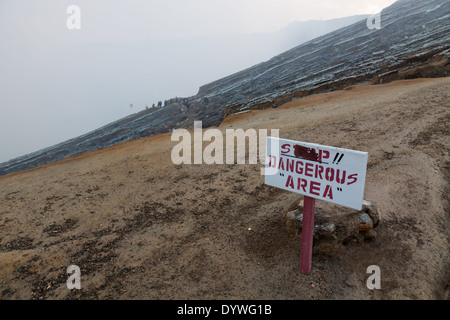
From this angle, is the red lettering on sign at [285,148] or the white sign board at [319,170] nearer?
the white sign board at [319,170]

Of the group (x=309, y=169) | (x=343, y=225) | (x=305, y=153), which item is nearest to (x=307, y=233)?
(x=309, y=169)

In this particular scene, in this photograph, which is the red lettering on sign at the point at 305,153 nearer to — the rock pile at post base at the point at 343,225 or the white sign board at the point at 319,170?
the white sign board at the point at 319,170

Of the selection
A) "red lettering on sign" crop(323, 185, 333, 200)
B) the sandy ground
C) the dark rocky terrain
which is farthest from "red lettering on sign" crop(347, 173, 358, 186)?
the dark rocky terrain

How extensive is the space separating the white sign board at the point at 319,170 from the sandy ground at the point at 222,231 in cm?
167

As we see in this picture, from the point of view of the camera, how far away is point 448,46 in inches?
863

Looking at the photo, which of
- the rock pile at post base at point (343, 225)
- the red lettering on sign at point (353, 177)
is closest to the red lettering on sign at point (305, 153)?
the red lettering on sign at point (353, 177)

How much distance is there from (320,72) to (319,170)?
95.1ft

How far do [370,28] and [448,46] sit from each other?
63.6 ft

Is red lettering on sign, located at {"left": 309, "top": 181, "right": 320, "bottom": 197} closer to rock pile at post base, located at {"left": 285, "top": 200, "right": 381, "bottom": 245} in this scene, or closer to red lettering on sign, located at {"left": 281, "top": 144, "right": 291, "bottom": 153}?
red lettering on sign, located at {"left": 281, "top": 144, "right": 291, "bottom": 153}

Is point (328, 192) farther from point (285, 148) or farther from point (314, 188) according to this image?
point (285, 148)

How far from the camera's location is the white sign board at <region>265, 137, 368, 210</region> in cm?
431

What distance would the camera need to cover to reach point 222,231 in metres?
7.30

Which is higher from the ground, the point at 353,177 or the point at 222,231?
the point at 353,177

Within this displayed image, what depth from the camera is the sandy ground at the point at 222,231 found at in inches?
213
